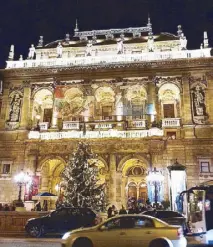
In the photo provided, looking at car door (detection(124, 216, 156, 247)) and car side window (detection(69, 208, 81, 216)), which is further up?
car side window (detection(69, 208, 81, 216))

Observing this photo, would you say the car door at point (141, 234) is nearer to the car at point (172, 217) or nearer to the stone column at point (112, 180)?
the car at point (172, 217)

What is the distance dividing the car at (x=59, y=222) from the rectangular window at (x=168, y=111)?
60.1ft

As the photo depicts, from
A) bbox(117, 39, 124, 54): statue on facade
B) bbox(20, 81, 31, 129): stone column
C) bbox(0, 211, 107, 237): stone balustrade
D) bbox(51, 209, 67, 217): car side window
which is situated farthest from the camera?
bbox(117, 39, 124, 54): statue on facade

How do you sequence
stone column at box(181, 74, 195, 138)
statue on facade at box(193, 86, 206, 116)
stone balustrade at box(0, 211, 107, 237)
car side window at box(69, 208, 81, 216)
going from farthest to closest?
statue on facade at box(193, 86, 206, 116)
stone column at box(181, 74, 195, 138)
stone balustrade at box(0, 211, 107, 237)
car side window at box(69, 208, 81, 216)

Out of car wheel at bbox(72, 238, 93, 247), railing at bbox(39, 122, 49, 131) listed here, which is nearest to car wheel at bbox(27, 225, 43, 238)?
car wheel at bbox(72, 238, 93, 247)

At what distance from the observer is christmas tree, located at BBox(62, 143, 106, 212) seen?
23953mm

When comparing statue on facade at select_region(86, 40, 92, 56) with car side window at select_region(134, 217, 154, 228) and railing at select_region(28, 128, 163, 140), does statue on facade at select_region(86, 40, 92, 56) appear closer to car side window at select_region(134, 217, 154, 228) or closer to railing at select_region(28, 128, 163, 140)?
railing at select_region(28, 128, 163, 140)

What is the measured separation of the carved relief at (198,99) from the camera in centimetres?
3052

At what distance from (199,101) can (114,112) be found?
8411 millimetres

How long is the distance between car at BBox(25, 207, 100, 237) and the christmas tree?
6.61 m

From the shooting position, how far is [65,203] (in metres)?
24.0

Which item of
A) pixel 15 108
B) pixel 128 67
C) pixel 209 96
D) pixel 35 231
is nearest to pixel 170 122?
pixel 209 96

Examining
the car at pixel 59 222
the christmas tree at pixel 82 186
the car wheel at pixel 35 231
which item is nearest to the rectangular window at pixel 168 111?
the christmas tree at pixel 82 186

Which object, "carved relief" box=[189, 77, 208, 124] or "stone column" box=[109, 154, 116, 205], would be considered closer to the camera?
"stone column" box=[109, 154, 116, 205]
